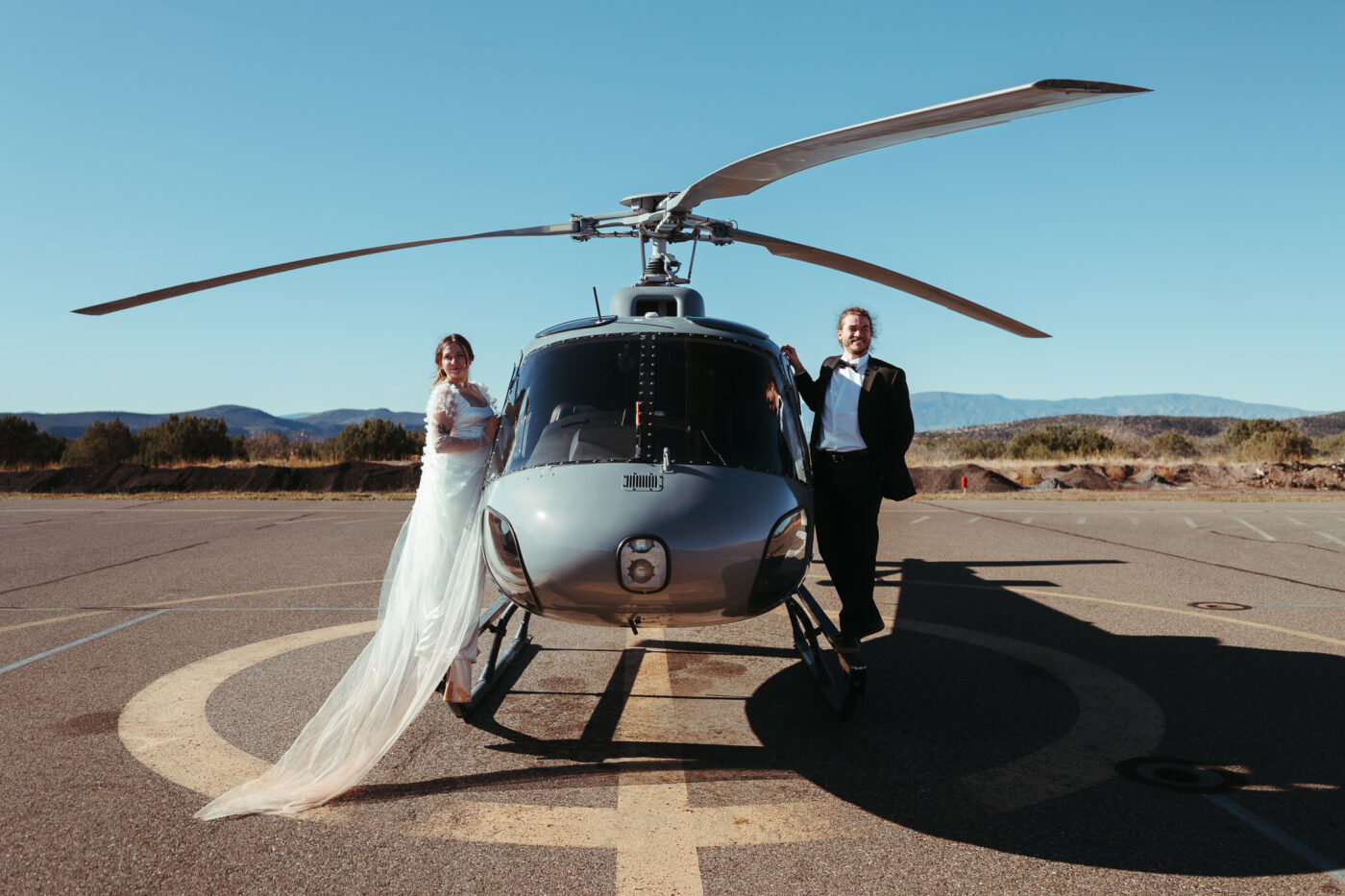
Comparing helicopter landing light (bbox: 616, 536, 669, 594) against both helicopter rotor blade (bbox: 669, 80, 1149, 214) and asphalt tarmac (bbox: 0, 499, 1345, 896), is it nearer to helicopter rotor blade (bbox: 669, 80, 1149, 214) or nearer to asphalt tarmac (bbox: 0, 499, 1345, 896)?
asphalt tarmac (bbox: 0, 499, 1345, 896)

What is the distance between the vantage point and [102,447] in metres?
46.5

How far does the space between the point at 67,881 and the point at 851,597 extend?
4.01m

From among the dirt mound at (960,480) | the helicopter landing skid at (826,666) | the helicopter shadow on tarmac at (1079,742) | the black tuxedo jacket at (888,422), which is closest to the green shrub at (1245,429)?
the dirt mound at (960,480)

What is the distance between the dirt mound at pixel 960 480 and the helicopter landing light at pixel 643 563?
1124 inches

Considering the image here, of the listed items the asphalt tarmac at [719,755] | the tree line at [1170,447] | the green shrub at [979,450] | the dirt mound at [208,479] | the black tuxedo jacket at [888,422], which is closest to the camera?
the asphalt tarmac at [719,755]

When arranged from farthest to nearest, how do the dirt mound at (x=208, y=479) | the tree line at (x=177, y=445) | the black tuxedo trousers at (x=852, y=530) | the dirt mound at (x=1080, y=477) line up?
the tree line at (x=177, y=445) < the dirt mound at (x=1080, y=477) < the dirt mound at (x=208, y=479) < the black tuxedo trousers at (x=852, y=530)

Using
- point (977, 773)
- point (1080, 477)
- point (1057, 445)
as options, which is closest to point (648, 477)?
point (977, 773)

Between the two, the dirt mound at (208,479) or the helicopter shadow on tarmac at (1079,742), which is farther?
the dirt mound at (208,479)

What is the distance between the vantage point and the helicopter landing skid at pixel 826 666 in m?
4.96

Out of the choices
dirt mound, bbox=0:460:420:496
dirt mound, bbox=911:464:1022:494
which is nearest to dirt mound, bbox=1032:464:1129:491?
dirt mound, bbox=911:464:1022:494

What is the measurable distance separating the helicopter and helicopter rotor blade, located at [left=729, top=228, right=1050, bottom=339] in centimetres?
91

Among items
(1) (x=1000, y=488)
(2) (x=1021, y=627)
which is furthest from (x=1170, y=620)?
(1) (x=1000, y=488)

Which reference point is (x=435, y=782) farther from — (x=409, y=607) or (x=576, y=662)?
(x=576, y=662)

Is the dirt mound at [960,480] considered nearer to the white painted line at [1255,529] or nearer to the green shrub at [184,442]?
the white painted line at [1255,529]
